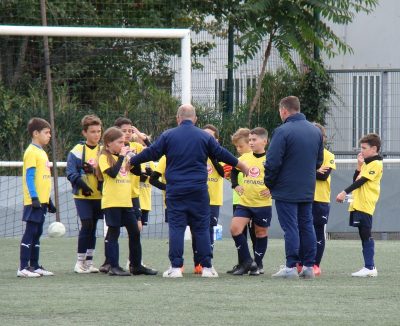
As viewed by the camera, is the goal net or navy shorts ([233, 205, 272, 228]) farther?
the goal net

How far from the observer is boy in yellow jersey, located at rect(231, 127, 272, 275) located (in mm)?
11750

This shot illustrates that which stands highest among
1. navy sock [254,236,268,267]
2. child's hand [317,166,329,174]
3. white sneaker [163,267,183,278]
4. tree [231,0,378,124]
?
tree [231,0,378,124]

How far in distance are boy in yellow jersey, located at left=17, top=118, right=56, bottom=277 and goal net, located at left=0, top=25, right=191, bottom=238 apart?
21.6ft

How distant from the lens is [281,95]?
72.1ft

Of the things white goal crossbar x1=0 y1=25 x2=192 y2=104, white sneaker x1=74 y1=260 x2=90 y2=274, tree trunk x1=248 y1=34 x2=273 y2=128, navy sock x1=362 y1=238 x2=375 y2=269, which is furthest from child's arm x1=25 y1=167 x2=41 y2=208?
tree trunk x1=248 y1=34 x2=273 y2=128

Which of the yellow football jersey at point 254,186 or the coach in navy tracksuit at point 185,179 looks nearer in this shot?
the coach in navy tracksuit at point 185,179

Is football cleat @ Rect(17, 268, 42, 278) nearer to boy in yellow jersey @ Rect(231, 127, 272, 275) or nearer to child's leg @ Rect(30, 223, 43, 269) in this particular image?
child's leg @ Rect(30, 223, 43, 269)

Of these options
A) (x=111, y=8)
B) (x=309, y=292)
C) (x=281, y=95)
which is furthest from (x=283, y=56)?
(x=309, y=292)

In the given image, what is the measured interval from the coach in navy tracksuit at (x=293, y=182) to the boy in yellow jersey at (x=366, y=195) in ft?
2.07

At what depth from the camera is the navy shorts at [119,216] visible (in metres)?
11.4

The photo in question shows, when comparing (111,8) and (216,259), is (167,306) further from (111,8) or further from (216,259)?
(111,8)

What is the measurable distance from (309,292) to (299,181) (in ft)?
6.01

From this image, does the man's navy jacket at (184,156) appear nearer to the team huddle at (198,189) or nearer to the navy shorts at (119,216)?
the team huddle at (198,189)

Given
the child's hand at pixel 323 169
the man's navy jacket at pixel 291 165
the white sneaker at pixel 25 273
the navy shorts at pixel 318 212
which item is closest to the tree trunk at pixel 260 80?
the child's hand at pixel 323 169
